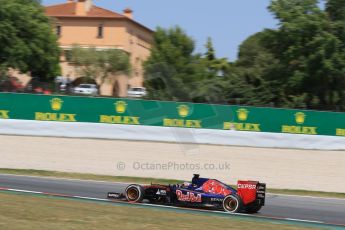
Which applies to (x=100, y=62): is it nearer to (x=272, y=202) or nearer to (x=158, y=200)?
(x=272, y=202)

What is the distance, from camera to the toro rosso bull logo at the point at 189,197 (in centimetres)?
1441

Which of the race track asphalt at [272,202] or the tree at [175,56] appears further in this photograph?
the tree at [175,56]

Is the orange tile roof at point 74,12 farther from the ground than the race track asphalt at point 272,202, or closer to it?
farther from the ground

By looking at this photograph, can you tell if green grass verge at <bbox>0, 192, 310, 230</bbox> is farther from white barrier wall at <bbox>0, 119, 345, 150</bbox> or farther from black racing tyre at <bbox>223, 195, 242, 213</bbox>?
white barrier wall at <bbox>0, 119, 345, 150</bbox>

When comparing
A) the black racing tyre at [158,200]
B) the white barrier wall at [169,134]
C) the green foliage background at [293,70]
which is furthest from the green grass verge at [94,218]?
the green foliage background at [293,70]

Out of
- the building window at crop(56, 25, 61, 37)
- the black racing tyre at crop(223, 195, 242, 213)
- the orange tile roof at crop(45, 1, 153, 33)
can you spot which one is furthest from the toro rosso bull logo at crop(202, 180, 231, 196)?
the building window at crop(56, 25, 61, 37)

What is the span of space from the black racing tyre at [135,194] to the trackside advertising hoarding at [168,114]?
31.6 feet

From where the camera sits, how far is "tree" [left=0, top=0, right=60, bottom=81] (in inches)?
→ 1582

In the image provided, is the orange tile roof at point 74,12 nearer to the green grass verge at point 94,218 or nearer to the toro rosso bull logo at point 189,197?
the toro rosso bull logo at point 189,197

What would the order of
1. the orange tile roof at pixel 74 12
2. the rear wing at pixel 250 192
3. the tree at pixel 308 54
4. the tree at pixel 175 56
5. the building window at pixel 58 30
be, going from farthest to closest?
the orange tile roof at pixel 74 12 < the building window at pixel 58 30 < the tree at pixel 175 56 < the tree at pixel 308 54 < the rear wing at pixel 250 192

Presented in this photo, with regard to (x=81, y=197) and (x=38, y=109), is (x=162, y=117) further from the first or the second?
(x=81, y=197)

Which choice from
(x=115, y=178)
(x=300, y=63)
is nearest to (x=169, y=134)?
(x=115, y=178)

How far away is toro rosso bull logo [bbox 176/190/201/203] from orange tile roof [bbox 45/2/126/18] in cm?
6110

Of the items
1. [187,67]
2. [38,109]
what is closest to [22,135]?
[38,109]
